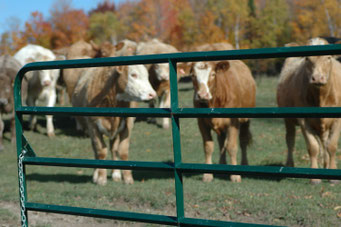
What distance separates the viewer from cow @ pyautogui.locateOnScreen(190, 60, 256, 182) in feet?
26.7

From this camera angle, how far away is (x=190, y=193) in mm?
6941

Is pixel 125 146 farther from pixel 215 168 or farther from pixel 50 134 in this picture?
pixel 50 134

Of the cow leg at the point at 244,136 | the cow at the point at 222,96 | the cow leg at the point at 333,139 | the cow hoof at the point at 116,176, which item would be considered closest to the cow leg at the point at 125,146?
the cow hoof at the point at 116,176

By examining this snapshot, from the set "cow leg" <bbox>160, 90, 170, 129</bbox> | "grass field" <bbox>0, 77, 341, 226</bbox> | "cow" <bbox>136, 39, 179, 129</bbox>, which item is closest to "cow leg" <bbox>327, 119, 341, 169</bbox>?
"grass field" <bbox>0, 77, 341, 226</bbox>

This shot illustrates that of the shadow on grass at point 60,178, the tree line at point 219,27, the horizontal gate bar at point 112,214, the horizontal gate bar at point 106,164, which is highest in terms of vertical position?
the tree line at point 219,27

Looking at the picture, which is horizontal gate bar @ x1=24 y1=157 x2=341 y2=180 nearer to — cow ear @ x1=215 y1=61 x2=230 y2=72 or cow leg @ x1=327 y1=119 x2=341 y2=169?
cow ear @ x1=215 y1=61 x2=230 y2=72

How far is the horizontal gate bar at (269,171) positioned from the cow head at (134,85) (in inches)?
191

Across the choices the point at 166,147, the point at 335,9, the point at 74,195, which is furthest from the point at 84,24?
the point at 74,195

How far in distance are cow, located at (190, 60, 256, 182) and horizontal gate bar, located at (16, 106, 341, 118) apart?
4474 mm

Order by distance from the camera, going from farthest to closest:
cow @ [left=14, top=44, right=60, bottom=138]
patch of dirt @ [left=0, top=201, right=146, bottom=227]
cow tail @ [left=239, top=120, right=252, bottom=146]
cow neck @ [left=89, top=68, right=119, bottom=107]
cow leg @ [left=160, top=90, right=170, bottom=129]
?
1. cow leg @ [left=160, top=90, right=170, bottom=129]
2. cow @ [left=14, top=44, right=60, bottom=138]
3. cow tail @ [left=239, top=120, right=252, bottom=146]
4. cow neck @ [left=89, top=68, right=119, bottom=107]
5. patch of dirt @ [left=0, top=201, right=146, bottom=227]

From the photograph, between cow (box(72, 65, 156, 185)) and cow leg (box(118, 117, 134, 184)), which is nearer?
cow (box(72, 65, 156, 185))

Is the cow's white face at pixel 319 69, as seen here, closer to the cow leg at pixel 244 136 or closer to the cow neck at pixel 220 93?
the cow neck at pixel 220 93

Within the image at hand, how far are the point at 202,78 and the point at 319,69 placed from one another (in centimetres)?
189

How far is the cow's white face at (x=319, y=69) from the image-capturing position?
7.31 meters
